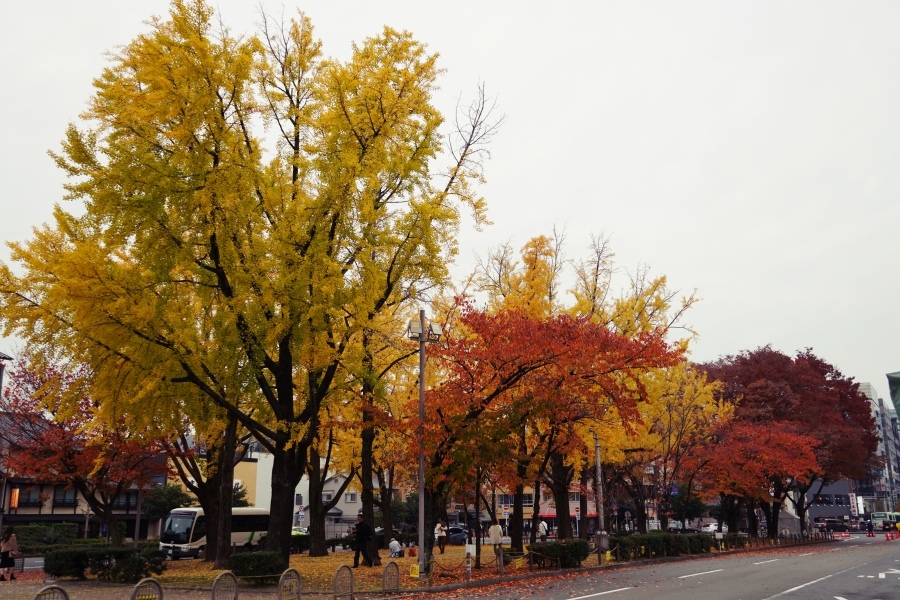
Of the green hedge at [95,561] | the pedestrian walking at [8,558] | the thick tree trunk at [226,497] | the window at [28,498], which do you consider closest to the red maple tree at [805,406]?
the thick tree trunk at [226,497]

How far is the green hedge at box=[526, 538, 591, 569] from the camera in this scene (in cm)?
2316

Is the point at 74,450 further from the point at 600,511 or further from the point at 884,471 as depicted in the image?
the point at 884,471

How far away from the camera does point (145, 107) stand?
49.3 ft

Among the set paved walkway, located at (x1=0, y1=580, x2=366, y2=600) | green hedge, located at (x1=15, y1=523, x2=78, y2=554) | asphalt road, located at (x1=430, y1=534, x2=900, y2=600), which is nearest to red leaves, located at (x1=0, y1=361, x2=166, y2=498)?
paved walkway, located at (x1=0, y1=580, x2=366, y2=600)

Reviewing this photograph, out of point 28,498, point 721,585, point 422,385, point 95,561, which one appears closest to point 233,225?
point 422,385

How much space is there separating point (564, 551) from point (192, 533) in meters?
21.1

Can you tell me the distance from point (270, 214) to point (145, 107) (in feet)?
12.4

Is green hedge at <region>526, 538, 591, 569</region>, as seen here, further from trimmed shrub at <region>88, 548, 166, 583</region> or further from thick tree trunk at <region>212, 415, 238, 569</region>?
trimmed shrub at <region>88, 548, 166, 583</region>

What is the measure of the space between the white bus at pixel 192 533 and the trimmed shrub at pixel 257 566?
56.7 feet

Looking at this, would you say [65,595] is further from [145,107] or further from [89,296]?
[145,107]

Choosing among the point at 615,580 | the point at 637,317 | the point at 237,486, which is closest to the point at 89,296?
the point at 615,580

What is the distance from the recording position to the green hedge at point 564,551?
23.2 meters

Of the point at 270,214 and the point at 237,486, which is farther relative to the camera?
the point at 237,486

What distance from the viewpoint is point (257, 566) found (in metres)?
17.1
